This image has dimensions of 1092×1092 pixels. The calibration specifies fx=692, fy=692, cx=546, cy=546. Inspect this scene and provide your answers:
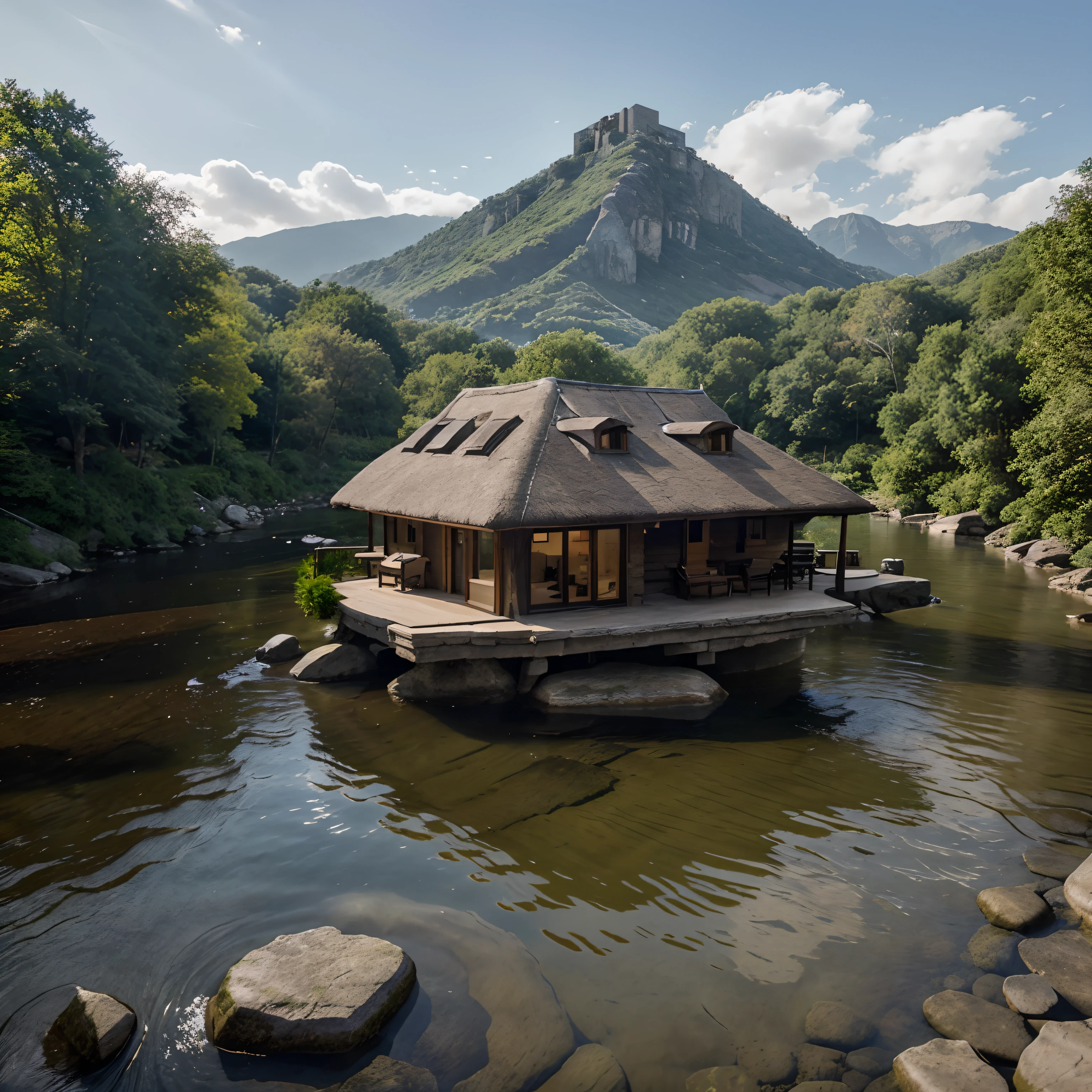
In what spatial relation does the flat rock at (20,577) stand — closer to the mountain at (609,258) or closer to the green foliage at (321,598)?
the green foliage at (321,598)

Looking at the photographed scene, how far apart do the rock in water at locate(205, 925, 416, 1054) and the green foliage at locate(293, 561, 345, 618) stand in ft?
32.9

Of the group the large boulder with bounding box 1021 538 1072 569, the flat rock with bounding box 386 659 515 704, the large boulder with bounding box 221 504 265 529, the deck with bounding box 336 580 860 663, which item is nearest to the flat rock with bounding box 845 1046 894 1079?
the deck with bounding box 336 580 860 663

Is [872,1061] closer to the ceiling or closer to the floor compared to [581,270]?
closer to the floor

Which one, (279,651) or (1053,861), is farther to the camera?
(279,651)

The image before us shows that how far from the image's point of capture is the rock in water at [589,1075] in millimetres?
5906

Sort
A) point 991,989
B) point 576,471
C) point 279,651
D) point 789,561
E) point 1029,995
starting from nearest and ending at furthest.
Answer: point 1029,995
point 991,989
point 576,471
point 279,651
point 789,561

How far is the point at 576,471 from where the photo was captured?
620 inches

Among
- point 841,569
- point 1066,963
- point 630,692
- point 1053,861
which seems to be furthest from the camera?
point 841,569

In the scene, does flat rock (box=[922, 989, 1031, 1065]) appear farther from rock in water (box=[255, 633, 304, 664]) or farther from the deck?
rock in water (box=[255, 633, 304, 664])

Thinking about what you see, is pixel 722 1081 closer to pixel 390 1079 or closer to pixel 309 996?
pixel 390 1079

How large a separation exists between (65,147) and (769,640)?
3549 cm

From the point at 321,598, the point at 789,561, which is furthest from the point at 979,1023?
the point at 321,598

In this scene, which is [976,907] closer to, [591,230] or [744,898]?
[744,898]

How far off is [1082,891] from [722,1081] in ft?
17.6
